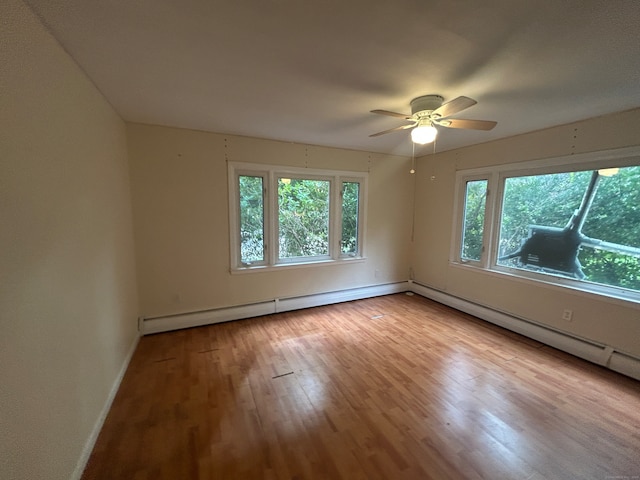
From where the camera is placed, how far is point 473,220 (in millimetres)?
3775

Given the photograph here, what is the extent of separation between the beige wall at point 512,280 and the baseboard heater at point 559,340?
2.6 inches

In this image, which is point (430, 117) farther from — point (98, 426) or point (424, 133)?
point (98, 426)

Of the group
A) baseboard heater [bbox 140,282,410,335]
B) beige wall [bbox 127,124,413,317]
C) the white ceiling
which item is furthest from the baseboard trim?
the white ceiling

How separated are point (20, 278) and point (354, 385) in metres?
2.21

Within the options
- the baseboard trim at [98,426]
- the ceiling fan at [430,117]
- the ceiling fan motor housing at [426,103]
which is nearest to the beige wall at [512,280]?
the ceiling fan at [430,117]

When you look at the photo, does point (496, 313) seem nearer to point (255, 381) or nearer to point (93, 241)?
point (255, 381)

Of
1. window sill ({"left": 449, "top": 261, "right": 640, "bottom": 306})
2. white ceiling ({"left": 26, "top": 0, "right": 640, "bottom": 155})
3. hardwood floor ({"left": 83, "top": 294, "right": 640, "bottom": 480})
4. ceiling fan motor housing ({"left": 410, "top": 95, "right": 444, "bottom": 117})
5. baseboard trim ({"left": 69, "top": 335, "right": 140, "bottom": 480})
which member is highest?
white ceiling ({"left": 26, "top": 0, "right": 640, "bottom": 155})

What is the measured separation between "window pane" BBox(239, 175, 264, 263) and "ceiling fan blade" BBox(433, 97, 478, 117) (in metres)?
2.30

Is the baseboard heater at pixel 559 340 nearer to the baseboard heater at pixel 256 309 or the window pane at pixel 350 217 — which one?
the baseboard heater at pixel 256 309

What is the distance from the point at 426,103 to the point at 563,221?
7.12 feet

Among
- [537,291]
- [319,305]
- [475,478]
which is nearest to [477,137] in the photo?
[537,291]

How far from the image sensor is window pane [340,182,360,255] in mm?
4105

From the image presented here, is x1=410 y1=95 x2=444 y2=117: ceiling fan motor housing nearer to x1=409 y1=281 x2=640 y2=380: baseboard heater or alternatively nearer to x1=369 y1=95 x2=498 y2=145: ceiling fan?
x1=369 y1=95 x2=498 y2=145: ceiling fan

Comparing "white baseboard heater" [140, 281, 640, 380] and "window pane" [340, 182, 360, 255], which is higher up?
"window pane" [340, 182, 360, 255]
